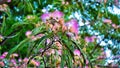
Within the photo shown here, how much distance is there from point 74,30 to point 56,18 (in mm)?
82

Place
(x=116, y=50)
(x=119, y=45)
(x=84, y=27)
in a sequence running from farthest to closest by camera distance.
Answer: (x=119, y=45) → (x=116, y=50) → (x=84, y=27)

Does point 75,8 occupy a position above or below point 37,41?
below

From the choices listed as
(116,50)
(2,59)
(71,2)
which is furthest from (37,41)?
(116,50)

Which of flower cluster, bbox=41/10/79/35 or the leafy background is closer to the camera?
flower cluster, bbox=41/10/79/35

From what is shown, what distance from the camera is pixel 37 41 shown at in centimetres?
142

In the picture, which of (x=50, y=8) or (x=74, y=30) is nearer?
(x=74, y=30)

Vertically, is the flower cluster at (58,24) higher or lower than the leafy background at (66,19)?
higher

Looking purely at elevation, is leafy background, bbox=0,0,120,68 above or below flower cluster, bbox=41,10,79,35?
below

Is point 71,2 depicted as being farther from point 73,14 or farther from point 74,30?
point 74,30

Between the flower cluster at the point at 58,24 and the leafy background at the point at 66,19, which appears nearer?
the flower cluster at the point at 58,24

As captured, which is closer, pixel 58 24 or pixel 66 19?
pixel 58 24

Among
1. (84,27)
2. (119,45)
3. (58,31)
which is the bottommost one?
(119,45)

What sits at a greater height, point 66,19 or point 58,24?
point 58,24

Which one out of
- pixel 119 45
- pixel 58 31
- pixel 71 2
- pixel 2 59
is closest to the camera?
pixel 58 31
